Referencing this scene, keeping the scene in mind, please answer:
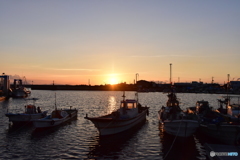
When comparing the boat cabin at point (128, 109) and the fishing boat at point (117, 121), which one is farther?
the boat cabin at point (128, 109)

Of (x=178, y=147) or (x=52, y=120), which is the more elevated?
(x=52, y=120)

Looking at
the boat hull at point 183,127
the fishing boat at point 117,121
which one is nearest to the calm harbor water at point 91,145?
the boat hull at point 183,127

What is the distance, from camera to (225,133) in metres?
23.1

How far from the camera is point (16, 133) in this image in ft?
96.0

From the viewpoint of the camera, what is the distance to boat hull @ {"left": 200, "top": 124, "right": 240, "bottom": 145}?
73.6 ft

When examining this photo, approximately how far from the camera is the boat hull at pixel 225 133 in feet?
73.6

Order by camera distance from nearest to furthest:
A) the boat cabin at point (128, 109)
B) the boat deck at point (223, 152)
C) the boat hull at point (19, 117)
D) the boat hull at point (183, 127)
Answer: the boat deck at point (223, 152) → the boat hull at point (183, 127) → the boat cabin at point (128, 109) → the boat hull at point (19, 117)

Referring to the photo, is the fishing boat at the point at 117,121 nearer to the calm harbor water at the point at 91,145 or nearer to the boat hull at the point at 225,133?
the calm harbor water at the point at 91,145

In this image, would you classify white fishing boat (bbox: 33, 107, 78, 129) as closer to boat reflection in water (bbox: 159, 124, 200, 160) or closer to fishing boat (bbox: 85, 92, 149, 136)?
fishing boat (bbox: 85, 92, 149, 136)

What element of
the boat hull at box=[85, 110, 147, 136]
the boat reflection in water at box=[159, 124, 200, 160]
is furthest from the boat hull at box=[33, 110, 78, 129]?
the boat reflection in water at box=[159, 124, 200, 160]

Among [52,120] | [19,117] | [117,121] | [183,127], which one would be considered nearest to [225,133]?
[183,127]

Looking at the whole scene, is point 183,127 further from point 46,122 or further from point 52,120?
point 46,122

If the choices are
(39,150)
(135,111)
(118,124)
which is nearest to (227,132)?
(118,124)

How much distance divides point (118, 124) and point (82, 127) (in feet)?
25.1
